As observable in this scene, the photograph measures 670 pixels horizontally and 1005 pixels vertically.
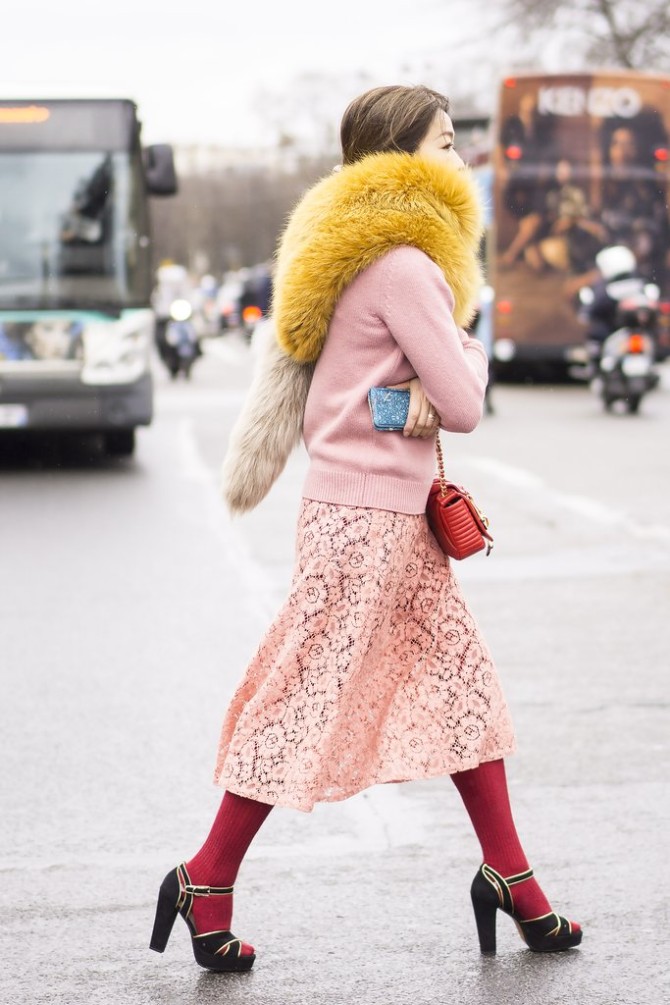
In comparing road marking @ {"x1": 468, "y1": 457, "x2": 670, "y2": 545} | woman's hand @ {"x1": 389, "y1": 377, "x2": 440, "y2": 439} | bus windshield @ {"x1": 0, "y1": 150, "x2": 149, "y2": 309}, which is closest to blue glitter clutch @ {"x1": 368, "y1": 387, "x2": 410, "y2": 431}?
woman's hand @ {"x1": 389, "y1": 377, "x2": 440, "y2": 439}

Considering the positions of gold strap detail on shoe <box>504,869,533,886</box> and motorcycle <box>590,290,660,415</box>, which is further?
motorcycle <box>590,290,660,415</box>

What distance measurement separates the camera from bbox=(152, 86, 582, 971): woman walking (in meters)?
3.41

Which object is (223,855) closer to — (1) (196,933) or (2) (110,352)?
(1) (196,933)

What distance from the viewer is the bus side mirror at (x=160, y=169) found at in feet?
45.9

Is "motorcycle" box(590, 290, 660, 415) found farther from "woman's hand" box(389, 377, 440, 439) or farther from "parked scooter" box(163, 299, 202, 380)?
"woman's hand" box(389, 377, 440, 439)

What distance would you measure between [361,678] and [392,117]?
1.09 metres

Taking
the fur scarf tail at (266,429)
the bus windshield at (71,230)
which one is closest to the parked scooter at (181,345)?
the bus windshield at (71,230)

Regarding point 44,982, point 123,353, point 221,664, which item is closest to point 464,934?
point 44,982

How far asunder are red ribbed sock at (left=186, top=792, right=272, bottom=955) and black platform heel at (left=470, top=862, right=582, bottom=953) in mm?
A: 455

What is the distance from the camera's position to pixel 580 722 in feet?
18.5

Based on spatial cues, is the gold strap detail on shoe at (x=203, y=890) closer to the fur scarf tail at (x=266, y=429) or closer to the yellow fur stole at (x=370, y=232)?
the fur scarf tail at (x=266, y=429)

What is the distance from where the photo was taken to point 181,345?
27.2 m

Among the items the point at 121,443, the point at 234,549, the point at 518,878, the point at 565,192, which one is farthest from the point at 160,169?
the point at 518,878

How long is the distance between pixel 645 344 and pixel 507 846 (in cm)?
1533
